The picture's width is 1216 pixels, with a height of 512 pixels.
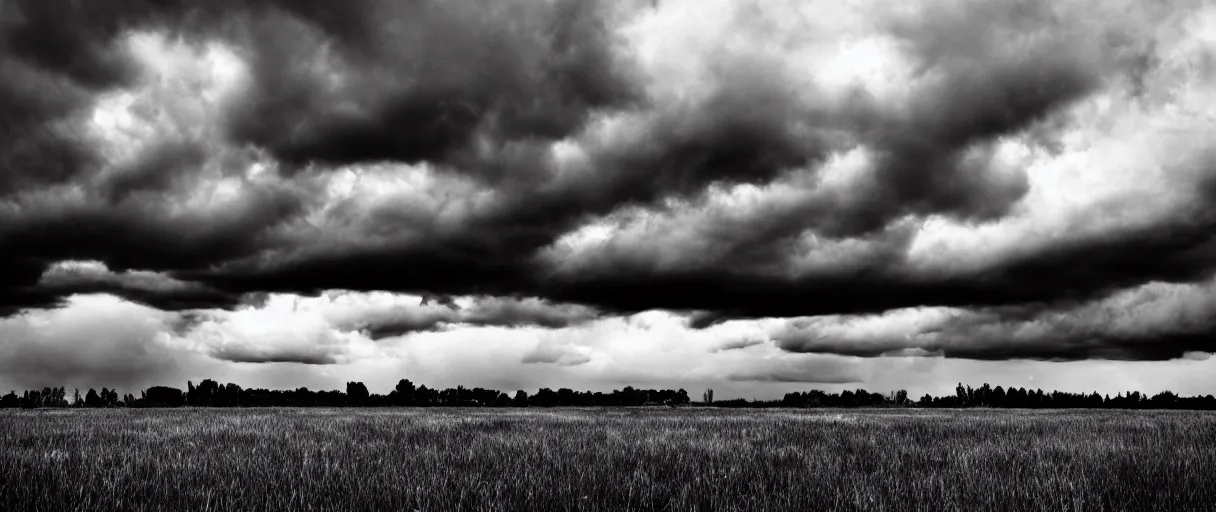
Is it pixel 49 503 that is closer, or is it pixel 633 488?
pixel 49 503

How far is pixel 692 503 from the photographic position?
596 centimetres

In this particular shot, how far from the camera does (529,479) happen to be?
22.1ft

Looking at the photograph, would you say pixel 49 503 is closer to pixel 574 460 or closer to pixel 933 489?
pixel 574 460

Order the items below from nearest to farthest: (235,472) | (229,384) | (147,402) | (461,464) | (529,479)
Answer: (529,479) < (235,472) < (461,464) < (147,402) < (229,384)

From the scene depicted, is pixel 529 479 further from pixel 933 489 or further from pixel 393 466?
pixel 933 489

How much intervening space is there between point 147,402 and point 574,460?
92.1 m

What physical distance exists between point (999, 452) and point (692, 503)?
648 cm

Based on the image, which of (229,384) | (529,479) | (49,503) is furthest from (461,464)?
(229,384)

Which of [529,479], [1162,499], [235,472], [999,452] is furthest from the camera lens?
[999,452]

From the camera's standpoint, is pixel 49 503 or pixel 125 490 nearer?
pixel 49 503

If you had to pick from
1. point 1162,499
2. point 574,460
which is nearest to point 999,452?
point 1162,499

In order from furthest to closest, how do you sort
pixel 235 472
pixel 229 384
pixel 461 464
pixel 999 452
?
1. pixel 229 384
2. pixel 999 452
3. pixel 461 464
4. pixel 235 472

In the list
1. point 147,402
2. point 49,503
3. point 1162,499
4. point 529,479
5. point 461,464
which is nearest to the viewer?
point 49,503

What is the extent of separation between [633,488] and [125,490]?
475 cm
